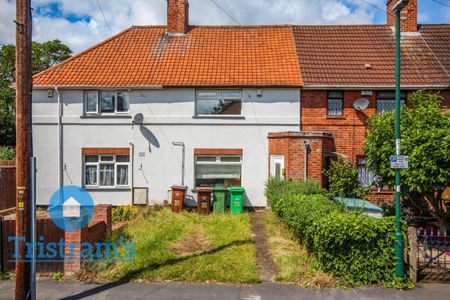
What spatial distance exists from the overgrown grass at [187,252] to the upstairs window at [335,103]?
585 centimetres

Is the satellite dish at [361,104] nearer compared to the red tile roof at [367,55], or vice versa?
the satellite dish at [361,104]

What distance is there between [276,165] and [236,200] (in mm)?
2014

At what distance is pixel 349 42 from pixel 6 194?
618 inches

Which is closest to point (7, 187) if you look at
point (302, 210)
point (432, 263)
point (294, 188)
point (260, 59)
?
point (294, 188)

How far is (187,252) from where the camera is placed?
25.4 feet

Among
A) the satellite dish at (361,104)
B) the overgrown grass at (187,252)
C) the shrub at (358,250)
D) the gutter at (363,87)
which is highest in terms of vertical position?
the gutter at (363,87)

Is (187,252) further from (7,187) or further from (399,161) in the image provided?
(7,187)

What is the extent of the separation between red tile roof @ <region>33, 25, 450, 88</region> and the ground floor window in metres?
2.93

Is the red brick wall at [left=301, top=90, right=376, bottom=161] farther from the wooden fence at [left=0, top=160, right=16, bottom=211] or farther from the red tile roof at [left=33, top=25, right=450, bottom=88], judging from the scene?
the wooden fence at [left=0, top=160, right=16, bottom=211]

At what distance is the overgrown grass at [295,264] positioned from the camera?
6242mm

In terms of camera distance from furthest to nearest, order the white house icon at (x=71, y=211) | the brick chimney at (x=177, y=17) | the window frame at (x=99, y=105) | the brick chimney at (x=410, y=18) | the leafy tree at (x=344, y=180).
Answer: the brick chimney at (x=177, y=17) → the brick chimney at (x=410, y=18) → the window frame at (x=99, y=105) → the leafy tree at (x=344, y=180) → the white house icon at (x=71, y=211)

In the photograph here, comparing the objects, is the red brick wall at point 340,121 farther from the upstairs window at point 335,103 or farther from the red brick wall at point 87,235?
the red brick wall at point 87,235

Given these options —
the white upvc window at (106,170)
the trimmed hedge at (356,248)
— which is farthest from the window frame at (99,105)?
the trimmed hedge at (356,248)

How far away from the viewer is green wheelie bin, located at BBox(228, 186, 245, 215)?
12406 mm
